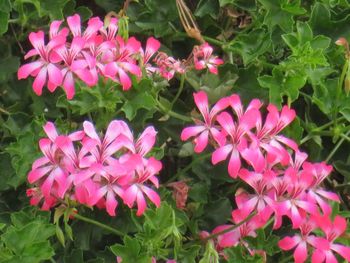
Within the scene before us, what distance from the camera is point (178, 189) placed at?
1457 millimetres

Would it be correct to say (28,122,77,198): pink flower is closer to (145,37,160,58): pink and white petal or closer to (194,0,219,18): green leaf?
(145,37,160,58): pink and white petal

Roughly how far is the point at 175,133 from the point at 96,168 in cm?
31

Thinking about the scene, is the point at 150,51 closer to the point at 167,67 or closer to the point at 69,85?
the point at 167,67

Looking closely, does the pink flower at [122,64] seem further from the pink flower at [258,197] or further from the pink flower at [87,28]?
the pink flower at [258,197]

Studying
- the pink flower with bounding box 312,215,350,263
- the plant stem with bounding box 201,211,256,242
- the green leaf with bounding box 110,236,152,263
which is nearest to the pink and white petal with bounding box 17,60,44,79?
the green leaf with bounding box 110,236,152,263

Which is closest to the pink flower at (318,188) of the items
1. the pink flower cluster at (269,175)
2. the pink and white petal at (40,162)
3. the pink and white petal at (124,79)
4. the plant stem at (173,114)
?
the pink flower cluster at (269,175)

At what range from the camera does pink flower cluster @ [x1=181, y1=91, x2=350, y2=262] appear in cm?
134

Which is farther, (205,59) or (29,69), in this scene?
(205,59)

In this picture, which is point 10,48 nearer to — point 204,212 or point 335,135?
point 204,212

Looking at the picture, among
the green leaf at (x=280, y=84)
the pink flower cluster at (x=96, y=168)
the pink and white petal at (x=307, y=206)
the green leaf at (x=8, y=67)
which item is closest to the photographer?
the pink flower cluster at (x=96, y=168)

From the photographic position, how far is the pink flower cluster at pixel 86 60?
1.36m

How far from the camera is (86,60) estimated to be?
1.36 meters

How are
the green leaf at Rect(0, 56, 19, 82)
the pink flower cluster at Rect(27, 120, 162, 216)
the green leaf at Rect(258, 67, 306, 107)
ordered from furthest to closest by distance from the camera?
the green leaf at Rect(0, 56, 19, 82), the green leaf at Rect(258, 67, 306, 107), the pink flower cluster at Rect(27, 120, 162, 216)

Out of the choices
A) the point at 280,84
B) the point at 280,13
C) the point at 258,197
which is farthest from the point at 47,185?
the point at 280,13
